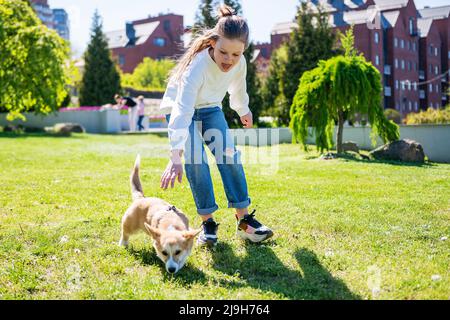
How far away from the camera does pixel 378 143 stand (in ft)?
46.8

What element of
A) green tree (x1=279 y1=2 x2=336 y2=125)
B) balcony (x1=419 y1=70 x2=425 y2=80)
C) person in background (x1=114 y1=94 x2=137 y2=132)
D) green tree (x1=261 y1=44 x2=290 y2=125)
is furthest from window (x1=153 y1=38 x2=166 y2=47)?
green tree (x1=279 y1=2 x2=336 y2=125)

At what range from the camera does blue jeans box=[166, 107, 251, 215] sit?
4.18 metres

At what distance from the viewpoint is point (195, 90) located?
402 centimetres

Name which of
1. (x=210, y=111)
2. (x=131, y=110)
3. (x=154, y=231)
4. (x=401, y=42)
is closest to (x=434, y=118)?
(x=131, y=110)

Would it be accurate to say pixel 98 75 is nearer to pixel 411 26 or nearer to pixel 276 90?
pixel 276 90

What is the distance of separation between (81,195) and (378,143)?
10.0 meters

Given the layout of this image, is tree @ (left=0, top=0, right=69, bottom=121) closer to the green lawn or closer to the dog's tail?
the green lawn

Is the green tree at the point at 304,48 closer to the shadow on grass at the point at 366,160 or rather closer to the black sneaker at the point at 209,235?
the shadow on grass at the point at 366,160

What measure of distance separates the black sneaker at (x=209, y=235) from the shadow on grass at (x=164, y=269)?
1.31 ft

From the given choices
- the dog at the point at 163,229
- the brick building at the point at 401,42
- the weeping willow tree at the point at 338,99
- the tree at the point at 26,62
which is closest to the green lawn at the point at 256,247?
the dog at the point at 163,229

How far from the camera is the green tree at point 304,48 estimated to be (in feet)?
77.8

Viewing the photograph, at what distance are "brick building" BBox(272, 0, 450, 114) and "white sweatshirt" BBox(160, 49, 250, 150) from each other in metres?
34.2
